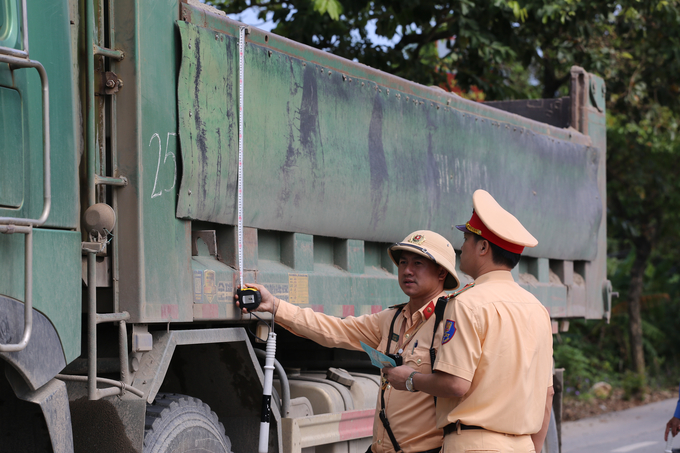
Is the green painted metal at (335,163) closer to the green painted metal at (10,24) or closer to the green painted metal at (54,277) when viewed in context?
the green painted metal at (54,277)

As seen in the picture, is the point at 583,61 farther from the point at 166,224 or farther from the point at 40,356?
the point at 40,356

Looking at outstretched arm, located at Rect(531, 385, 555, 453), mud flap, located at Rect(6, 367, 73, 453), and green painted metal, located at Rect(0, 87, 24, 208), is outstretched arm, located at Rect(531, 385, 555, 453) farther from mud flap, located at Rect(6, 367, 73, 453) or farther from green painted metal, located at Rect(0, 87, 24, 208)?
green painted metal, located at Rect(0, 87, 24, 208)

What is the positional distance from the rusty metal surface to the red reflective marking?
97 centimetres

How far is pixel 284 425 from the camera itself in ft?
13.6

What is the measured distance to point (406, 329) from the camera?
3.67 m

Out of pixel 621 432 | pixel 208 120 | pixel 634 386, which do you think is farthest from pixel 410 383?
pixel 634 386

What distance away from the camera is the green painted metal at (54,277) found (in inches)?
106

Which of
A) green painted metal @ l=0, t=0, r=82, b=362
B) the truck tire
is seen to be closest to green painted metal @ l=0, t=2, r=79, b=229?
green painted metal @ l=0, t=0, r=82, b=362

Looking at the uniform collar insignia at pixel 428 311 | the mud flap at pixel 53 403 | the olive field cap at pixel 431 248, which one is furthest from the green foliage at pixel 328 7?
the mud flap at pixel 53 403

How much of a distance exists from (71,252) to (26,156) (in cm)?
39

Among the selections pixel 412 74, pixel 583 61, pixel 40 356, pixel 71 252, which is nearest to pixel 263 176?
pixel 71 252

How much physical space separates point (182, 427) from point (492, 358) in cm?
136

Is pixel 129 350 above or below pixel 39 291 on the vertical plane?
below

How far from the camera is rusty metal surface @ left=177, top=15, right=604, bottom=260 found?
3691 millimetres
